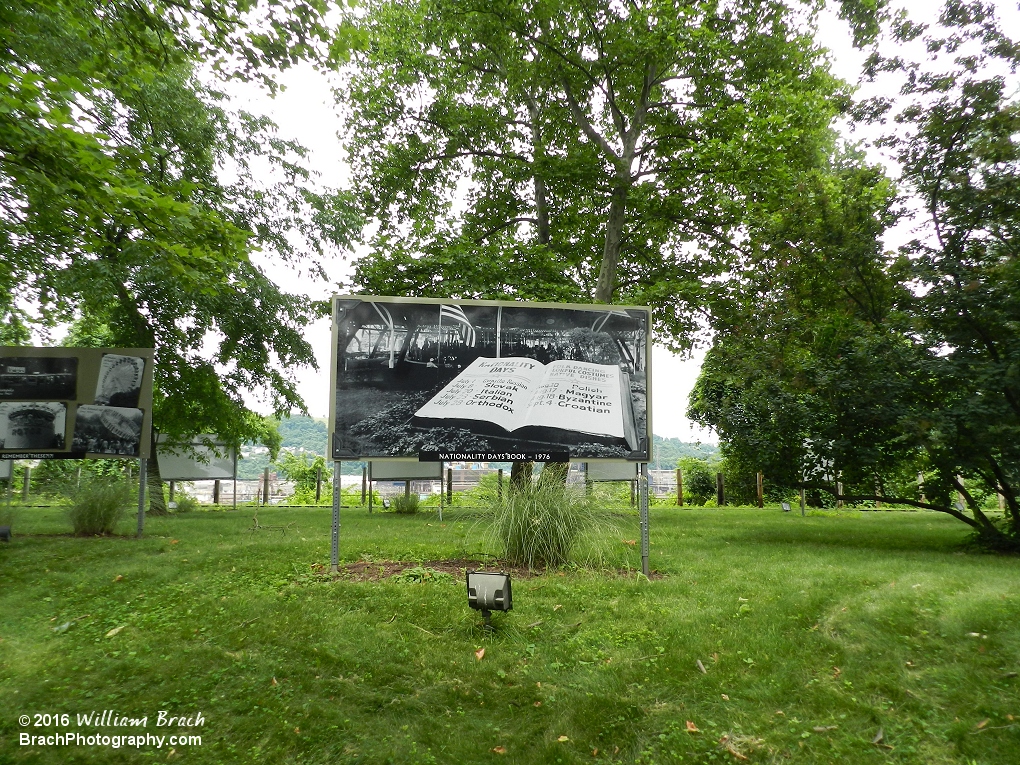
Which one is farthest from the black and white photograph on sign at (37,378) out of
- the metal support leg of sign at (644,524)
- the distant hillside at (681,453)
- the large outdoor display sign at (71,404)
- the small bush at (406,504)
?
the distant hillside at (681,453)

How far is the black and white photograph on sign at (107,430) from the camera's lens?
9.37 meters

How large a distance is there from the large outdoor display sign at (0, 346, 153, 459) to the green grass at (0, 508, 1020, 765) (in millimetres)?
2685

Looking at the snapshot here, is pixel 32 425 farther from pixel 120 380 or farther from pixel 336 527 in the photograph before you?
pixel 336 527

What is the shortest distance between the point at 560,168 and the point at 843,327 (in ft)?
20.8

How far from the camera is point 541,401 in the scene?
728 cm

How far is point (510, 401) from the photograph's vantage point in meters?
7.21

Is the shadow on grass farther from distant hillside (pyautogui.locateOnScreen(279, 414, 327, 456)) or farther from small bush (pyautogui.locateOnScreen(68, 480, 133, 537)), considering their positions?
distant hillside (pyautogui.locateOnScreen(279, 414, 327, 456))

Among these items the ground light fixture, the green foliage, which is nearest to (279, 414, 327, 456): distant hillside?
the green foliage

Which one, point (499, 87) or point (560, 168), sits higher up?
point (499, 87)

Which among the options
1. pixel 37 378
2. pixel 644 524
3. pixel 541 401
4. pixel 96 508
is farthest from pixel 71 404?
pixel 644 524

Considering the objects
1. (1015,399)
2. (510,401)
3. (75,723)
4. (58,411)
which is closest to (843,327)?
(1015,399)

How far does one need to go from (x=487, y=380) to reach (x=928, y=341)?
6043 millimetres

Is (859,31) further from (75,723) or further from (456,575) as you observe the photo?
(75,723)

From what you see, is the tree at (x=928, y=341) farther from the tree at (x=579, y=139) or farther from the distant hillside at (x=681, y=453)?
the distant hillside at (x=681, y=453)
